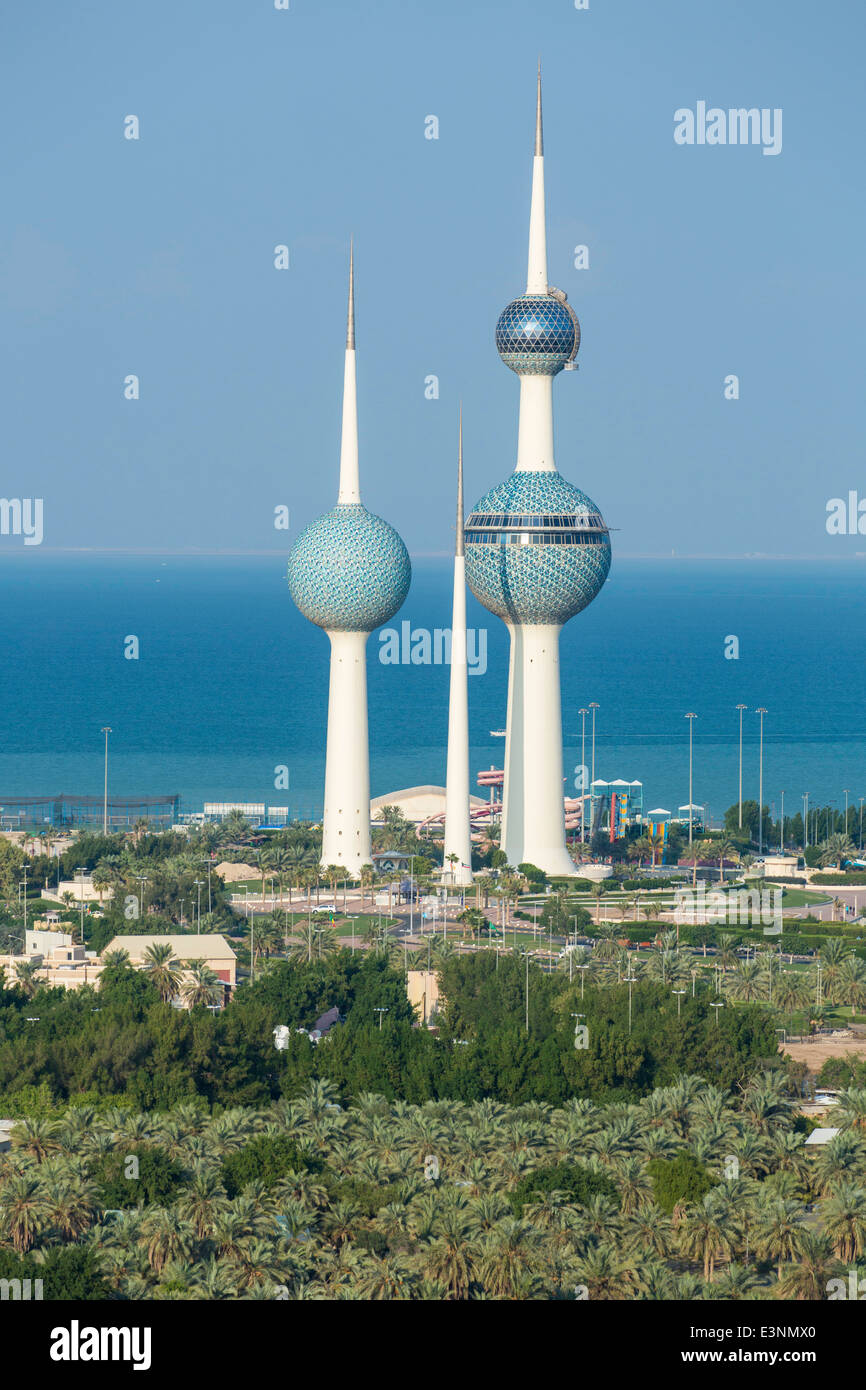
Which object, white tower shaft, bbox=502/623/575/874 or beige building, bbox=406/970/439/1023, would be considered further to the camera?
white tower shaft, bbox=502/623/575/874

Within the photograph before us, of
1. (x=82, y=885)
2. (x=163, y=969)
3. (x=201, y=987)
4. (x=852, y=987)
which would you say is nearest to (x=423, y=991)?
(x=201, y=987)

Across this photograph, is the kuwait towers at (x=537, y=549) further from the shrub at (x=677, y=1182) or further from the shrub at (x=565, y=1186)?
the shrub at (x=565, y=1186)

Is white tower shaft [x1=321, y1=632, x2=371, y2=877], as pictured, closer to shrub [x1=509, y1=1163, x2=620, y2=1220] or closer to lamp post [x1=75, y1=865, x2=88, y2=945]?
lamp post [x1=75, y1=865, x2=88, y2=945]

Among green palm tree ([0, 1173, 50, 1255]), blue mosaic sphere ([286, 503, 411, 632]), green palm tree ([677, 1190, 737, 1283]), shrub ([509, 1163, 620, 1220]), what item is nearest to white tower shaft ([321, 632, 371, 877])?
blue mosaic sphere ([286, 503, 411, 632])

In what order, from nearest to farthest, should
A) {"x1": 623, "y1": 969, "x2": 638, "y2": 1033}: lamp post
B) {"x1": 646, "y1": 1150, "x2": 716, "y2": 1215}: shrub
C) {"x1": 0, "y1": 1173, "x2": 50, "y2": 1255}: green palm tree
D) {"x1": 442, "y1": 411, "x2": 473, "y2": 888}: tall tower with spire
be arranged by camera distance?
{"x1": 0, "y1": 1173, "x2": 50, "y2": 1255}: green palm tree, {"x1": 646, "y1": 1150, "x2": 716, "y2": 1215}: shrub, {"x1": 623, "y1": 969, "x2": 638, "y2": 1033}: lamp post, {"x1": 442, "y1": 411, "x2": 473, "y2": 888}: tall tower with spire

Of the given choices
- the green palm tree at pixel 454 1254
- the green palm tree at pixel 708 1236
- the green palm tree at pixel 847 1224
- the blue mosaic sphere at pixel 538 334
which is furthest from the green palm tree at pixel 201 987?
the blue mosaic sphere at pixel 538 334

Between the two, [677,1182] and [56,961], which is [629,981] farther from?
[677,1182]

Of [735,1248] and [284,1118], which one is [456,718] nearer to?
[284,1118]
